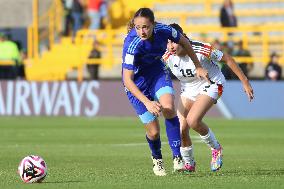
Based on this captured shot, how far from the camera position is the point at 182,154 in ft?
42.5

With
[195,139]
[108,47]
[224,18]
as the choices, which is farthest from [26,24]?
[195,139]

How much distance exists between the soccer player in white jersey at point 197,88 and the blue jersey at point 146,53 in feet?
2.01

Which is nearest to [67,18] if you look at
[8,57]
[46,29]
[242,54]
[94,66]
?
[46,29]

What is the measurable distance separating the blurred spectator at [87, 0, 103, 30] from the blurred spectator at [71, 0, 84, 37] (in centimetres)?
33

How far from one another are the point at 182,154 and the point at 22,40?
84.5 ft

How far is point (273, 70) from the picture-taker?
28.8 meters

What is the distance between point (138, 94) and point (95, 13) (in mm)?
22043

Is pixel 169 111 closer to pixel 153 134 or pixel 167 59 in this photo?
pixel 153 134

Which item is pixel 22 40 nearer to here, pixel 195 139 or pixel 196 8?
pixel 196 8

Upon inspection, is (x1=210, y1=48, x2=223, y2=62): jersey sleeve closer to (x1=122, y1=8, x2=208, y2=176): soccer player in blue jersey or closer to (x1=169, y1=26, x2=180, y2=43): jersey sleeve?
(x1=122, y1=8, x2=208, y2=176): soccer player in blue jersey

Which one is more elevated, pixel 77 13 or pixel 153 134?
pixel 153 134

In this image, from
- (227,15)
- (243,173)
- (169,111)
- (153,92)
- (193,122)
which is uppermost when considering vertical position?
(153,92)

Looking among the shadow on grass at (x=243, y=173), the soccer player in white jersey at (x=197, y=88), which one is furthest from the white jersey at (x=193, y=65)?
the shadow on grass at (x=243, y=173)

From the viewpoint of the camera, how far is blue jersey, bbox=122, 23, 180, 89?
11688 mm
